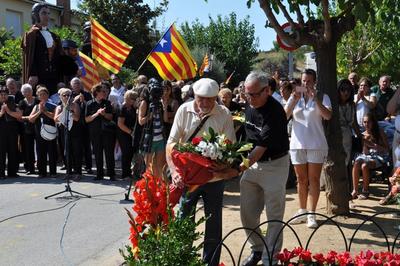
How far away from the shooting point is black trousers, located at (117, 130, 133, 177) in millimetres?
10195

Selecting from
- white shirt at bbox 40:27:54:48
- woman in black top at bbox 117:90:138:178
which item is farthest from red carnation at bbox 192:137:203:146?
white shirt at bbox 40:27:54:48

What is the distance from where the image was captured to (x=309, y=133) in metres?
6.59

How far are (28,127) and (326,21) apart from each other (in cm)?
665

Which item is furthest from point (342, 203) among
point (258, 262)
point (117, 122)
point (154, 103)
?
point (117, 122)

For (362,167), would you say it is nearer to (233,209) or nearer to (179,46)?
(233,209)

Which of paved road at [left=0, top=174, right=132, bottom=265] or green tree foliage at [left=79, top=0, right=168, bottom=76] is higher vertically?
green tree foliage at [left=79, top=0, right=168, bottom=76]

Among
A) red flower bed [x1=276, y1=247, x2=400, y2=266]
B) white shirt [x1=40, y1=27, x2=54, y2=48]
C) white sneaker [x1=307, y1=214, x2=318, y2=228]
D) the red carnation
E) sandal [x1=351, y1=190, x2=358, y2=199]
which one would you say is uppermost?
white shirt [x1=40, y1=27, x2=54, y2=48]

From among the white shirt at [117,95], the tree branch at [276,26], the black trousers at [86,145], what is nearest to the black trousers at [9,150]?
the black trousers at [86,145]

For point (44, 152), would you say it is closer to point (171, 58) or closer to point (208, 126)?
point (171, 58)

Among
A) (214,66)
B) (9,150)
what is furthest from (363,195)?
(214,66)

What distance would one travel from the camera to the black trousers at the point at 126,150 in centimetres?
1020

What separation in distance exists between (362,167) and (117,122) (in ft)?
14.8

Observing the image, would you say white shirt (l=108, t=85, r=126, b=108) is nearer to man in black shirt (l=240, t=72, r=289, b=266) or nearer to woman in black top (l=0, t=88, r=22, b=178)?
woman in black top (l=0, t=88, r=22, b=178)

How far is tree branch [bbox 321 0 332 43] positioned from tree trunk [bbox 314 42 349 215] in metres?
0.13
